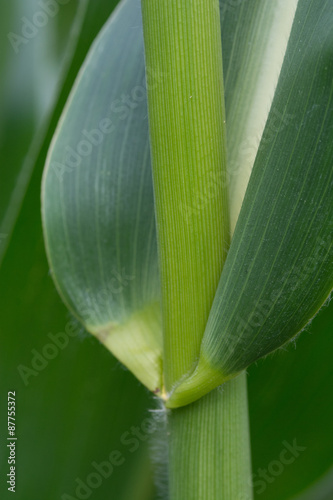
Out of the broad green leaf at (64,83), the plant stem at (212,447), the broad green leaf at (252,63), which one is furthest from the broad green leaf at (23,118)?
the plant stem at (212,447)

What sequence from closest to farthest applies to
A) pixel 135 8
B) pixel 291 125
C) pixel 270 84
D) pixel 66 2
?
pixel 291 125
pixel 270 84
pixel 135 8
pixel 66 2

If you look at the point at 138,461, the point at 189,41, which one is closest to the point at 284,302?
the point at 189,41

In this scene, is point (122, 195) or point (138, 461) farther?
point (138, 461)

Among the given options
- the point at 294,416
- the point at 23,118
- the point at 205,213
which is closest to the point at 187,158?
the point at 205,213

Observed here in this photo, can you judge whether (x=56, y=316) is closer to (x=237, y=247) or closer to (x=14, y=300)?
(x=14, y=300)

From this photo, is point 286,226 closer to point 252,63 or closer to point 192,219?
point 192,219

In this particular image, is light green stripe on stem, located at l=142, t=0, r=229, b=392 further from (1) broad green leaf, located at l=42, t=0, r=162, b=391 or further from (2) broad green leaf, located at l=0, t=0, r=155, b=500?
(2) broad green leaf, located at l=0, t=0, r=155, b=500
